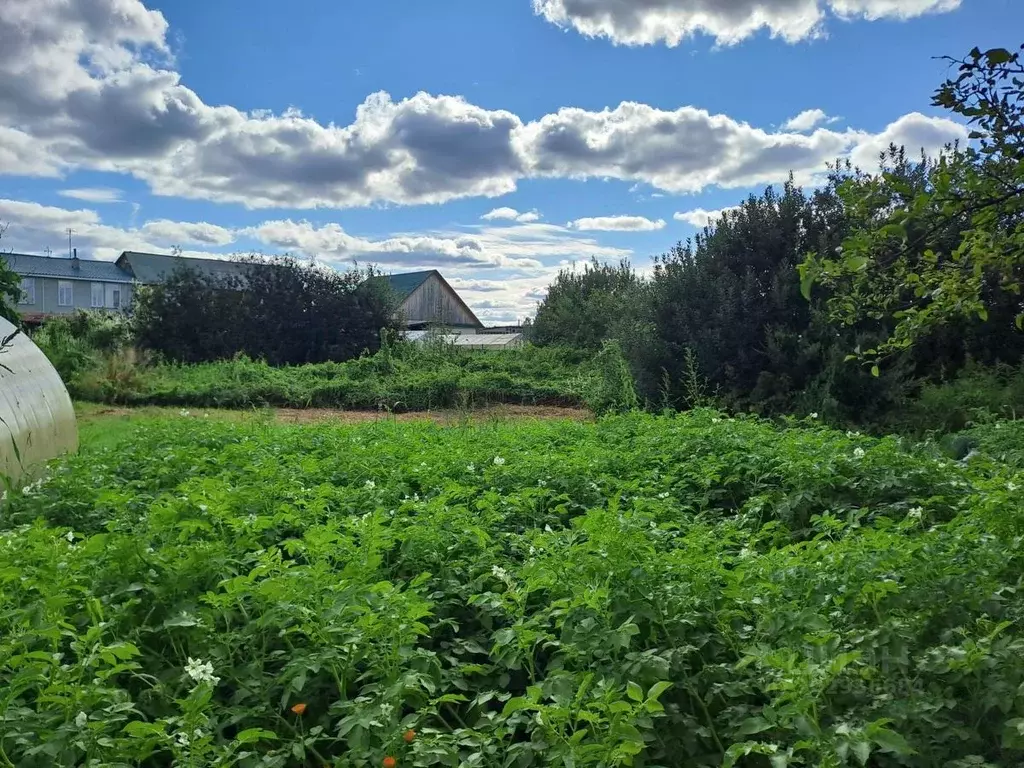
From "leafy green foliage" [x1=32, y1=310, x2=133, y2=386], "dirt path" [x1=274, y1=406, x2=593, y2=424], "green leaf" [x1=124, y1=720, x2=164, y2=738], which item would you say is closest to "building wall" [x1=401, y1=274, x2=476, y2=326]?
"leafy green foliage" [x1=32, y1=310, x2=133, y2=386]

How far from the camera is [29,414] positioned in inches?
254

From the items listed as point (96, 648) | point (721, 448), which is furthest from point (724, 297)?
point (96, 648)

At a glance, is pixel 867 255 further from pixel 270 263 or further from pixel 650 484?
pixel 270 263

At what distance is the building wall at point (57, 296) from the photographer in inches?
1618

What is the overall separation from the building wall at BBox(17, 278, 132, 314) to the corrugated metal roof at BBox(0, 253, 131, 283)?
0.35 m

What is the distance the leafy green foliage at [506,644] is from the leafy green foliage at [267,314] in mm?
19808

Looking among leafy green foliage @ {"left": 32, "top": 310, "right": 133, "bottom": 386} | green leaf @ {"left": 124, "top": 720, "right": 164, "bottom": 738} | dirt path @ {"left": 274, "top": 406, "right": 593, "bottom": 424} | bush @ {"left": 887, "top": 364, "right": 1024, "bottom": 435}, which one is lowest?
dirt path @ {"left": 274, "top": 406, "right": 593, "bottom": 424}

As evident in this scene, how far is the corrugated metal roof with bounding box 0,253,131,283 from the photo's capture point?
40.6 metres

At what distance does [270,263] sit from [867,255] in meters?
24.2

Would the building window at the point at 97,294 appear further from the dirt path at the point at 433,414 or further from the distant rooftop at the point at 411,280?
the dirt path at the point at 433,414

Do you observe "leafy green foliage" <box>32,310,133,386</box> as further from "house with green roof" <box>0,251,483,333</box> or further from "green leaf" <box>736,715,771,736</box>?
"house with green roof" <box>0,251,483,333</box>

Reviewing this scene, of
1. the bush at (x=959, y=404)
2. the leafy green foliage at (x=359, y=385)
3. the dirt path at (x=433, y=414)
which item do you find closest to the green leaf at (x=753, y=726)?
the bush at (x=959, y=404)

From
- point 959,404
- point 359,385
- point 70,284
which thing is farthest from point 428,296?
point 959,404

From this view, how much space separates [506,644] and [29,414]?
5640 millimetres
